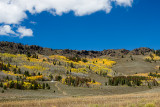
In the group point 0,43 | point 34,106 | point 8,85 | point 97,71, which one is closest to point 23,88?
point 8,85

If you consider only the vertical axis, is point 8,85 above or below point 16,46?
below

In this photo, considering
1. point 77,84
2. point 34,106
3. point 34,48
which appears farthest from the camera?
point 34,48

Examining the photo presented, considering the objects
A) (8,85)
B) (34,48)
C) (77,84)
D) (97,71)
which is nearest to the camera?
(8,85)

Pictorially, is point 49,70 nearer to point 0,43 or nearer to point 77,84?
point 77,84

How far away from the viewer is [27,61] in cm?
11031

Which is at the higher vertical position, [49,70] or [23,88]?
[49,70]

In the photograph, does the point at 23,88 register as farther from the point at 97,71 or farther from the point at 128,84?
the point at 97,71

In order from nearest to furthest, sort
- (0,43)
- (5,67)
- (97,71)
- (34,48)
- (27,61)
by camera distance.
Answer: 1. (5,67)
2. (27,61)
3. (97,71)
4. (0,43)
5. (34,48)

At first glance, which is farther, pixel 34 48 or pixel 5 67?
pixel 34 48

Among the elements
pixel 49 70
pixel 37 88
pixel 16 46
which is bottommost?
pixel 37 88

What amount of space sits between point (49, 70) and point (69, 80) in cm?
3048

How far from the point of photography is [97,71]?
399 ft

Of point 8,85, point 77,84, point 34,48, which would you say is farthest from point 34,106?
point 34,48

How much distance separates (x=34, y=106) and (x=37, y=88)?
4266cm
